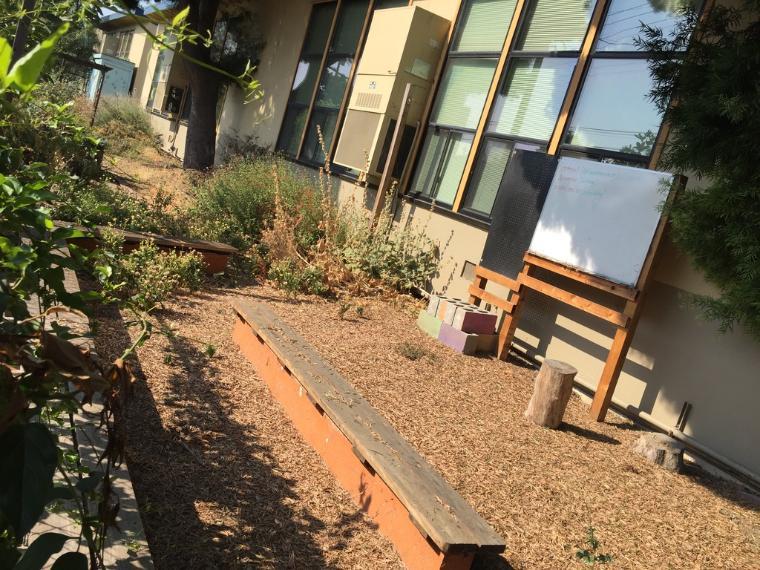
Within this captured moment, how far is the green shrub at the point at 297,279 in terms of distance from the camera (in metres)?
7.68

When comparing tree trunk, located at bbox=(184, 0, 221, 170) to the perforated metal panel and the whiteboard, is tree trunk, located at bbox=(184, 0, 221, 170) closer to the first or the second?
the perforated metal panel

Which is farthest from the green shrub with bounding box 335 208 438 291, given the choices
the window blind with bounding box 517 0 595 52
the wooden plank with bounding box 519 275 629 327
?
the window blind with bounding box 517 0 595 52

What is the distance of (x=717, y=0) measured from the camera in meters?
5.76

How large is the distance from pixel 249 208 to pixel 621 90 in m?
4.92

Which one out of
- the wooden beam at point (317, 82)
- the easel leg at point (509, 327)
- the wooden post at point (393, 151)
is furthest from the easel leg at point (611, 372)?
the wooden beam at point (317, 82)

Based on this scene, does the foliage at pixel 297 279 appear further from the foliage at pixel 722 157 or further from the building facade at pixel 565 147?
the foliage at pixel 722 157

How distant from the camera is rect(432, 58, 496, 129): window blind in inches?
334

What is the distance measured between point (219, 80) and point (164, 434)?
44.3ft

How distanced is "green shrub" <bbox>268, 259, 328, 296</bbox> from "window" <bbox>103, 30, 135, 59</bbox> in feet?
82.7

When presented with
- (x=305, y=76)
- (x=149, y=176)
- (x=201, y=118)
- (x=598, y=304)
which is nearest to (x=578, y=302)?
(x=598, y=304)

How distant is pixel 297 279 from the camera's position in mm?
7684

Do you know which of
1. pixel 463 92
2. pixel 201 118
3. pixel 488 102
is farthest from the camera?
pixel 201 118

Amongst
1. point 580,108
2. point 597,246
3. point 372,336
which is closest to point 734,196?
point 597,246

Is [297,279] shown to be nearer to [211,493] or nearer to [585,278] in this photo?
[585,278]
